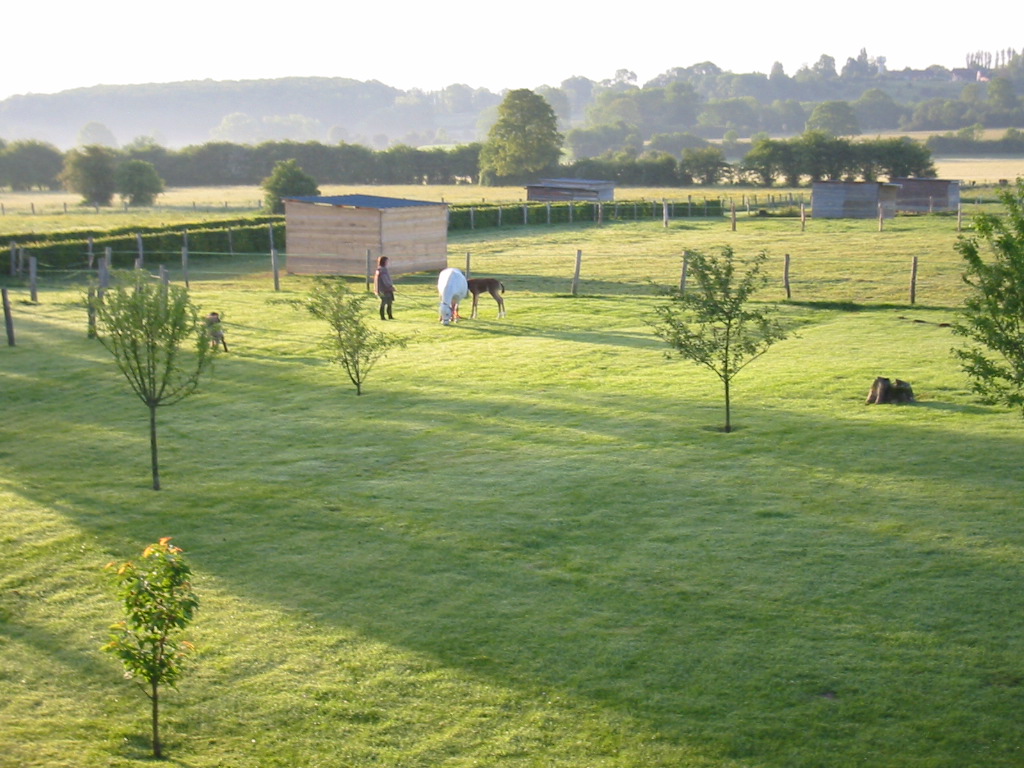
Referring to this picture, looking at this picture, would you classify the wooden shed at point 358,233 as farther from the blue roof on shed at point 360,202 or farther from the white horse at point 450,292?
the white horse at point 450,292

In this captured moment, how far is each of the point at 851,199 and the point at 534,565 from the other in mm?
55529

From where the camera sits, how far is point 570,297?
28859mm

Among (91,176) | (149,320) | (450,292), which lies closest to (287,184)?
(91,176)

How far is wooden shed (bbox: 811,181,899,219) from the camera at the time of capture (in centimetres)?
5956

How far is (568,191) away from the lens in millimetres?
72250

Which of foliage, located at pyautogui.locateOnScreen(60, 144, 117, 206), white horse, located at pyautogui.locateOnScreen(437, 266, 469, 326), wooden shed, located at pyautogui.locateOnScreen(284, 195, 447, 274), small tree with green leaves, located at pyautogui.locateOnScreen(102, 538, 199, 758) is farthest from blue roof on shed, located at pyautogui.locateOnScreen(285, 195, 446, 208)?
foliage, located at pyautogui.locateOnScreen(60, 144, 117, 206)

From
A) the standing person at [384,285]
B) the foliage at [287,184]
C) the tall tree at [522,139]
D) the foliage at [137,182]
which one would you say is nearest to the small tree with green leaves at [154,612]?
the standing person at [384,285]

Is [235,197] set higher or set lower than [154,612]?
higher

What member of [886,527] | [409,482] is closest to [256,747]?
[409,482]

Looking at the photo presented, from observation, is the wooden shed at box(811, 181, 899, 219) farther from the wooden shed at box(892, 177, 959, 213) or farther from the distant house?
the distant house

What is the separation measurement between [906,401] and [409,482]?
7.76 metres

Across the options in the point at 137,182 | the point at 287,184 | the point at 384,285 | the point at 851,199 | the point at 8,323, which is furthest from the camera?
the point at 137,182

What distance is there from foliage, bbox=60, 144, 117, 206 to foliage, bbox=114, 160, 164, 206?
70.5 inches

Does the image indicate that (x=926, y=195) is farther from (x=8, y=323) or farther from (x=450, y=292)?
(x=8, y=323)
